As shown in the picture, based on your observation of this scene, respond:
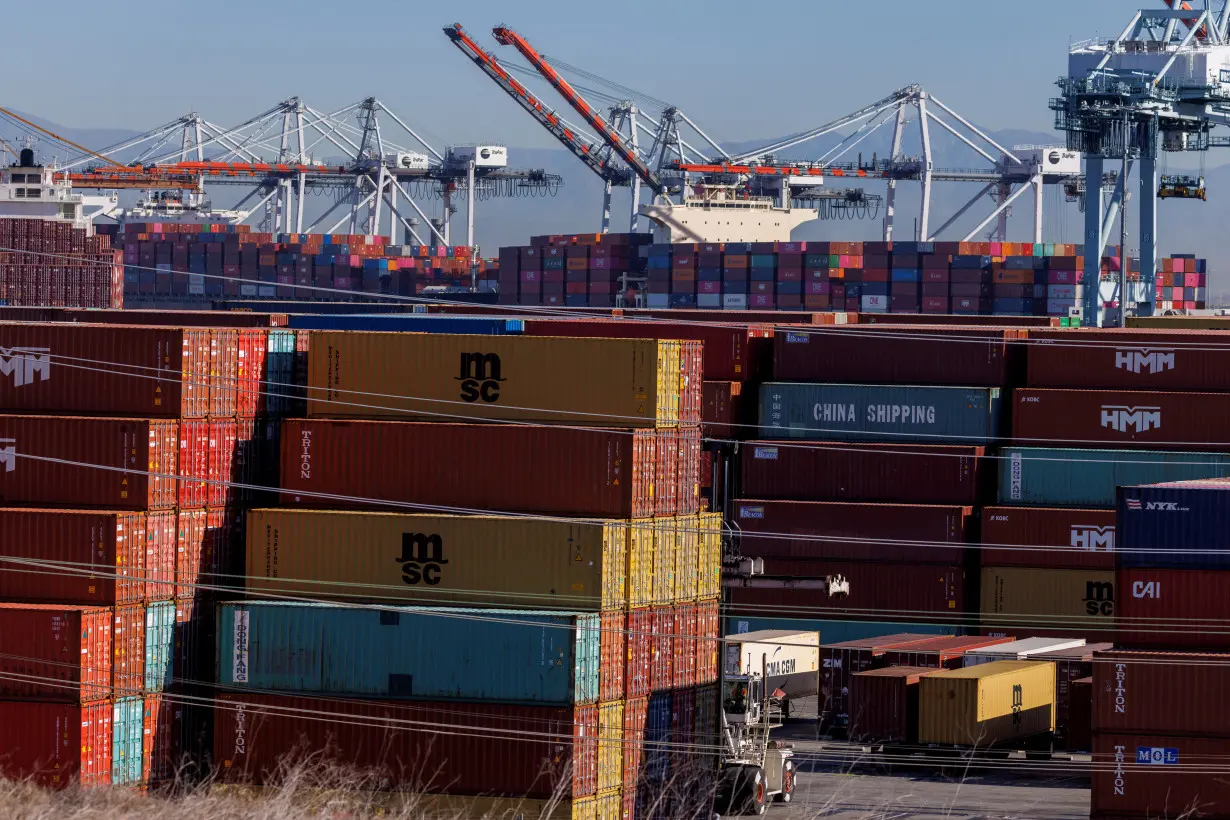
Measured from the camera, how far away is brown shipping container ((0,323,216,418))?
81.4 feet

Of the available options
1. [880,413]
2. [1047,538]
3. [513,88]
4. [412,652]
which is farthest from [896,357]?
[513,88]

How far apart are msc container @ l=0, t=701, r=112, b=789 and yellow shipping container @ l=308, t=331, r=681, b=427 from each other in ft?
18.8

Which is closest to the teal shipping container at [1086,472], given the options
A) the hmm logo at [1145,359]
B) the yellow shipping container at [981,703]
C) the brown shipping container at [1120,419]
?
the brown shipping container at [1120,419]

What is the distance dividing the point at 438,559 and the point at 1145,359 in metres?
17.3

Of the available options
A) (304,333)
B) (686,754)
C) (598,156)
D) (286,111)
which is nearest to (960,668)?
(686,754)

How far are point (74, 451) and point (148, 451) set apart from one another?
1.29 m

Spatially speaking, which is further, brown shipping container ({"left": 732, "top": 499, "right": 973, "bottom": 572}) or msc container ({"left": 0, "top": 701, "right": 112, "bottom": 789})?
brown shipping container ({"left": 732, "top": 499, "right": 973, "bottom": 572})

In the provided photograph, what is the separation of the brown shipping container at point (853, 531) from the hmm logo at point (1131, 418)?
10.7ft

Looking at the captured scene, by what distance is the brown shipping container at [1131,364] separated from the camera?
35344 mm

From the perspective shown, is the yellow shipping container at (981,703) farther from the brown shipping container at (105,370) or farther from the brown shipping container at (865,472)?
the brown shipping container at (105,370)

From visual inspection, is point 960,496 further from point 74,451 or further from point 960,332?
point 74,451

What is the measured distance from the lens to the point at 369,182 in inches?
5620

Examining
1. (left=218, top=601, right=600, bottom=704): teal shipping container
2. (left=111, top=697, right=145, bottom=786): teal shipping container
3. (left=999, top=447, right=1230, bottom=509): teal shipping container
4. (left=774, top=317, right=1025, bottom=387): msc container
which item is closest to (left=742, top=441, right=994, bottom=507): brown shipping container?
(left=999, top=447, right=1230, bottom=509): teal shipping container

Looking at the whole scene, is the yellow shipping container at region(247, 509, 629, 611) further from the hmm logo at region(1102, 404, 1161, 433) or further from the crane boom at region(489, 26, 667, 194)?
the crane boom at region(489, 26, 667, 194)
